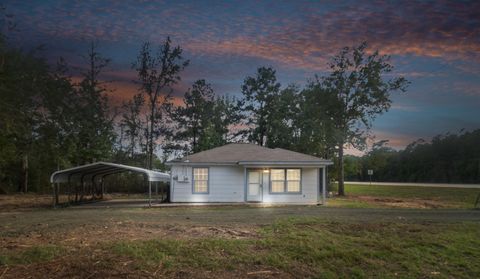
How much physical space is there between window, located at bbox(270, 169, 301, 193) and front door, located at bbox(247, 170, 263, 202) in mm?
682

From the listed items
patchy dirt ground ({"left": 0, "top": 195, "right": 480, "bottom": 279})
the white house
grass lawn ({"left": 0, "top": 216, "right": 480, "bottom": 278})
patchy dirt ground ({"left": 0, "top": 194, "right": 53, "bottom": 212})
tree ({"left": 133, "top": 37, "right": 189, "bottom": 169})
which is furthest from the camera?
tree ({"left": 133, "top": 37, "right": 189, "bottom": 169})

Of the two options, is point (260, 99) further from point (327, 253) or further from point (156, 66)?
point (327, 253)

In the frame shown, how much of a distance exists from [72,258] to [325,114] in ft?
118

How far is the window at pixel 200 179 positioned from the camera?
84.2 feet

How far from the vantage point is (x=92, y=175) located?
98.8 feet

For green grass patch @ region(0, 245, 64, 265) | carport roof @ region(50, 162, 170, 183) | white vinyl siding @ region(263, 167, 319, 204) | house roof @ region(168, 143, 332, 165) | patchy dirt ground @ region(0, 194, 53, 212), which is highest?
house roof @ region(168, 143, 332, 165)

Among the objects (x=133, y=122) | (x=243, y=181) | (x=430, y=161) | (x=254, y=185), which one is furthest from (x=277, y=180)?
(x=430, y=161)

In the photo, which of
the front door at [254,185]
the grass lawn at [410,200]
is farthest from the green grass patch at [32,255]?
the grass lawn at [410,200]

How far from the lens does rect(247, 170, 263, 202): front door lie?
25.7 meters

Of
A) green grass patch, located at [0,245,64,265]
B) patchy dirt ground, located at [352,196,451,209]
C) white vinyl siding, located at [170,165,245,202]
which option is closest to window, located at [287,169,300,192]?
white vinyl siding, located at [170,165,245,202]

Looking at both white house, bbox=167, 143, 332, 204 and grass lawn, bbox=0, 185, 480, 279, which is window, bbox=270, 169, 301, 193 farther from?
grass lawn, bbox=0, 185, 480, 279

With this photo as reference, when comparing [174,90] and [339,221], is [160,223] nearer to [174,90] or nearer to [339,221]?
[339,221]

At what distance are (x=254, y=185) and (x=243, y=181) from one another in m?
0.72

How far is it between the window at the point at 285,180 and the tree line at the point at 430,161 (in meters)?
43.4
